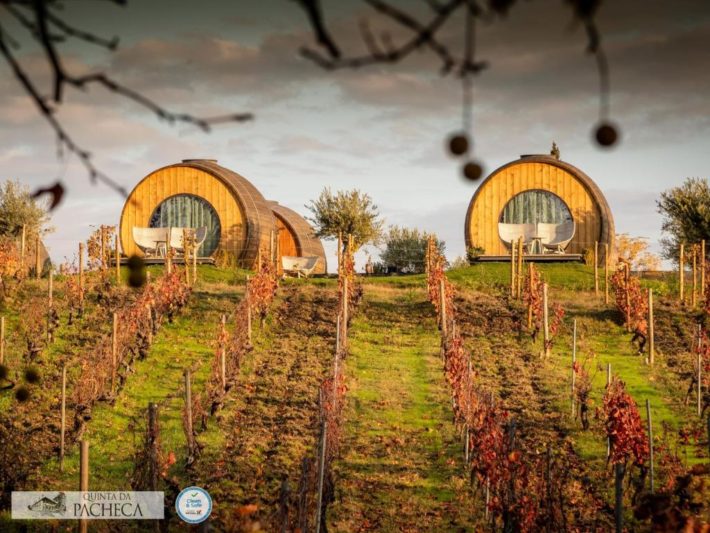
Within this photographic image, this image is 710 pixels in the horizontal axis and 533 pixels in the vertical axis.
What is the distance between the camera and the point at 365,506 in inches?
569

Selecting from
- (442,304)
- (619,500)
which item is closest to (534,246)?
(442,304)

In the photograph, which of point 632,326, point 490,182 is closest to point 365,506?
point 632,326

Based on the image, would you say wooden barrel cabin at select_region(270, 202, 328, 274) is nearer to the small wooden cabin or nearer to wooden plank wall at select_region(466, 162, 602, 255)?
the small wooden cabin

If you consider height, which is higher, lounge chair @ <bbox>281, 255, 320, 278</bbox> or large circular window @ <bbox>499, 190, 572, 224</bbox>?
large circular window @ <bbox>499, 190, 572, 224</bbox>

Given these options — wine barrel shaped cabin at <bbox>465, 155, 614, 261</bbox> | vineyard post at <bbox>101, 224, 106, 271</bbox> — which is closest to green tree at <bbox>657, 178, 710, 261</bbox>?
wine barrel shaped cabin at <bbox>465, 155, 614, 261</bbox>

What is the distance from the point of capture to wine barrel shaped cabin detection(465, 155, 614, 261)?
121 ft

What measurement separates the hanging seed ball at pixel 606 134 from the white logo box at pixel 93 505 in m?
11.6

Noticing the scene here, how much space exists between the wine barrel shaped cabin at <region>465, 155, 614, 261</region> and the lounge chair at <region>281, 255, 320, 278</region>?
593 cm

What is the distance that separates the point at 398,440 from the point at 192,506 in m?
5.01

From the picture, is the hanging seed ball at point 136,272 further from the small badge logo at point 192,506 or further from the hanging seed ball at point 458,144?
the small badge logo at point 192,506

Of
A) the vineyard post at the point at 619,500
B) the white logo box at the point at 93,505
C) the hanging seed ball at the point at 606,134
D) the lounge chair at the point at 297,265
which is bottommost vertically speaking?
the white logo box at the point at 93,505

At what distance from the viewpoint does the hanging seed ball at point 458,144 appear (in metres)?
2.19

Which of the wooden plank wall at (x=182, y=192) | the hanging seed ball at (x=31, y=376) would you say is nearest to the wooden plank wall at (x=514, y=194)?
the wooden plank wall at (x=182, y=192)

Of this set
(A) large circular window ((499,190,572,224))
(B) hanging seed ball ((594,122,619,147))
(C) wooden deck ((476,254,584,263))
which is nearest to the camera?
(B) hanging seed ball ((594,122,619,147))
